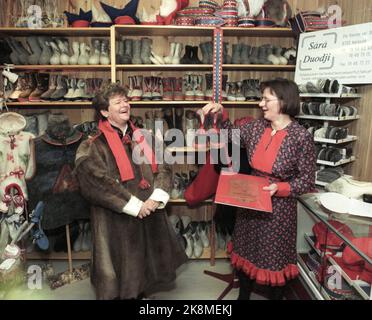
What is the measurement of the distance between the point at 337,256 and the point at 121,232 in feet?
3.90

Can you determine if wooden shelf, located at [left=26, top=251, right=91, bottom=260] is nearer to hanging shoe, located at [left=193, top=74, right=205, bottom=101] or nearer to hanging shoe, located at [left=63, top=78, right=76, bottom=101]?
hanging shoe, located at [left=63, top=78, right=76, bottom=101]

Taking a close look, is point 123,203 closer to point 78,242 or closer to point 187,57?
point 78,242

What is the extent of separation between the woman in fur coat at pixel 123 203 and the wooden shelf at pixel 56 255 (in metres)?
1.22

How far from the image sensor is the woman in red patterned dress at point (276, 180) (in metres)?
1.88

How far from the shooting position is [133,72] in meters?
3.26

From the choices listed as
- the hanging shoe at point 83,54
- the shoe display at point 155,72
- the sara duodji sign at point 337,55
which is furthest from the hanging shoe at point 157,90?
the sara duodji sign at point 337,55

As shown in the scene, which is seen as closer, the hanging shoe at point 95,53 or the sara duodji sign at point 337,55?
the sara duodji sign at point 337,55

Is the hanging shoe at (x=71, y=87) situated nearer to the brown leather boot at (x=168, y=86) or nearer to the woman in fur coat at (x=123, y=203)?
the brown leather boot at (x=168, y=86)

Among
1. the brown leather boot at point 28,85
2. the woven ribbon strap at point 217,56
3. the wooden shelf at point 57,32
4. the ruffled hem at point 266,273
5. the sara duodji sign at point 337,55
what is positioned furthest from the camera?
the brown leather boot at point 28,85
